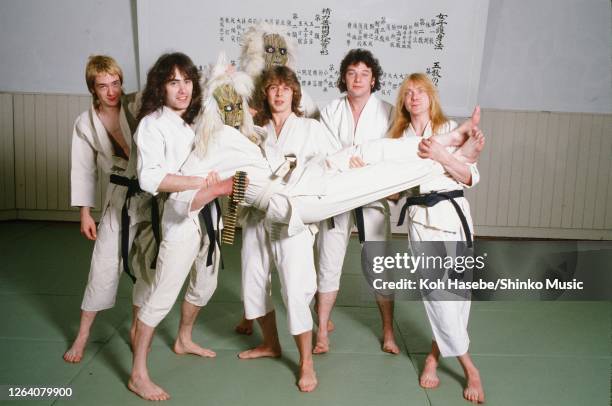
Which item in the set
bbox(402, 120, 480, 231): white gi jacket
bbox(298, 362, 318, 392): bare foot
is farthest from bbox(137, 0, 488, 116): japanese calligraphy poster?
bbox(298, 362, 318, 392): bare foot

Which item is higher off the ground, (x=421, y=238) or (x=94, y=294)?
(x=421, y=238)

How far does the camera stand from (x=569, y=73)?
16.1 ft

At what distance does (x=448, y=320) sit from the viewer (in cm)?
222

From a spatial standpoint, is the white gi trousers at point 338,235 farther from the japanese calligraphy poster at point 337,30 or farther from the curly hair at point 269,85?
the japanese calligraphy poster at point 337,30

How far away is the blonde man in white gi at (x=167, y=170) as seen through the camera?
2.08 metres

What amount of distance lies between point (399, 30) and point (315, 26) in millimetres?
717

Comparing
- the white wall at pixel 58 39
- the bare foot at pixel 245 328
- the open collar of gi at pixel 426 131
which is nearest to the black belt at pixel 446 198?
the open collar of gi at pixel 426 131

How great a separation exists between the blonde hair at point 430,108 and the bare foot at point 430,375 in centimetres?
98

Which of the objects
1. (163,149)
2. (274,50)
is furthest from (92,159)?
(274,50)

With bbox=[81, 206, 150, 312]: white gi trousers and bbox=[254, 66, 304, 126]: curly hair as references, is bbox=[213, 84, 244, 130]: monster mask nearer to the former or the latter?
bbox=[254, 66, 304, 126]: curly hair

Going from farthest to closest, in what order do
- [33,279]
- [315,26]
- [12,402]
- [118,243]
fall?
1. [315,26]
2. [33,279]
3. [118,243]
4. [12,402]

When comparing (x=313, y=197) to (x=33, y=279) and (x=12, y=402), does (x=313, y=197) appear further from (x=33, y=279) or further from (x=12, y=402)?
(x=33, y=279)

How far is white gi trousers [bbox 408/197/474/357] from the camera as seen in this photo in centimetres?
222

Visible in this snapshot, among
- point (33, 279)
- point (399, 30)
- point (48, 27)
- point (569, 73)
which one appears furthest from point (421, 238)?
point (48, 27)
